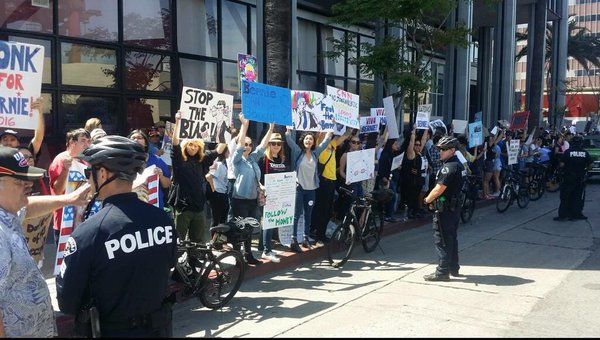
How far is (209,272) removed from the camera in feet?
20.6

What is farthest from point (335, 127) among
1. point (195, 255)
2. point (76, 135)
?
point (76, 135)

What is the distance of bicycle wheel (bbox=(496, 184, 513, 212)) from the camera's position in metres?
13.9

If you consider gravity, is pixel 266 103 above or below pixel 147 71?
below

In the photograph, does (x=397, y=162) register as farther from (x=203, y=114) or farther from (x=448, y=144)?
(x=203, y=114)

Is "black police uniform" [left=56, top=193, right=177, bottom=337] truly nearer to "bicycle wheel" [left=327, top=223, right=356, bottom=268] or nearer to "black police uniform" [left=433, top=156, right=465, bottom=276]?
"black police uniform" [left=433, top=156, right=465, bottom=276]

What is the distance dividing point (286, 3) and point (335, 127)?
2.34 meters

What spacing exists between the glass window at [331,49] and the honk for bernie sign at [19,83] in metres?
11.4

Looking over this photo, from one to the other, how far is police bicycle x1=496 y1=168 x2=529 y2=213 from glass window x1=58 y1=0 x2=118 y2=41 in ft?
31.9

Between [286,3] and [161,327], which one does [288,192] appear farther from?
[161,327]

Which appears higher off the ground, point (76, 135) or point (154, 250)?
point (76, 135)

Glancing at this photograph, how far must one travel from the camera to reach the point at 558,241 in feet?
33.6

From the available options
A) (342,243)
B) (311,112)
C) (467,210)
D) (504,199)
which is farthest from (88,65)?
(504,199)

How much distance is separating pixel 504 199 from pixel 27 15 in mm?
11202

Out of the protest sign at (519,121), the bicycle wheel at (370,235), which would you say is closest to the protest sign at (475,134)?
the protest sign at (519,121)
